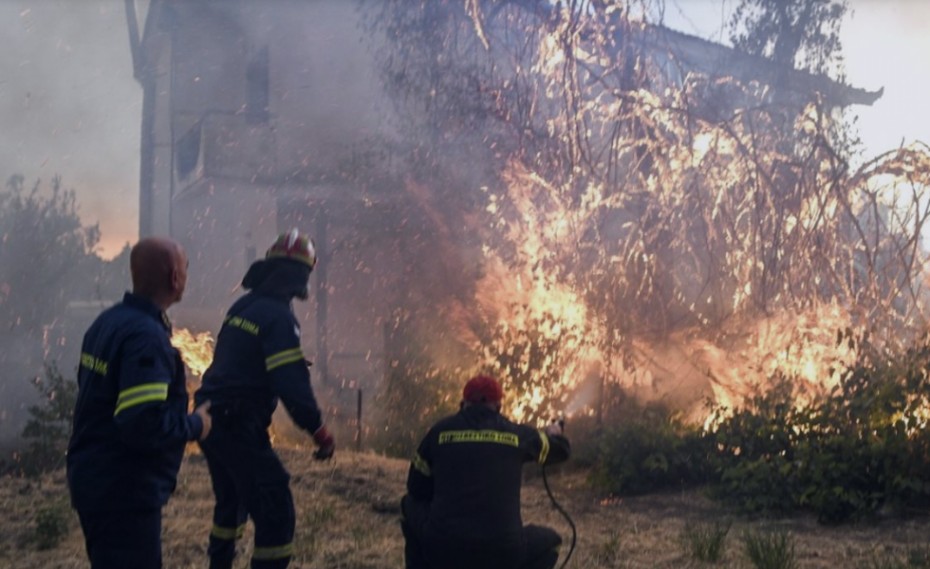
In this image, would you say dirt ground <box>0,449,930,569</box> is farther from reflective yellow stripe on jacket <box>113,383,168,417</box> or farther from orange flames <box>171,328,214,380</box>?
reflective yellow stripe on jacket <box>113,383,168,417</box>

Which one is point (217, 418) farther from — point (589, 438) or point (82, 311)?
point (82, 311)

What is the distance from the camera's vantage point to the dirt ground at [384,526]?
605cm

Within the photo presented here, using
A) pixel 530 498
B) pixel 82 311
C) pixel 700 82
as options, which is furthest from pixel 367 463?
pixel 82 311

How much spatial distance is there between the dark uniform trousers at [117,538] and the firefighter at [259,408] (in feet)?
3.76

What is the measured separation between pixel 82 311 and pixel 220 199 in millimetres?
4959

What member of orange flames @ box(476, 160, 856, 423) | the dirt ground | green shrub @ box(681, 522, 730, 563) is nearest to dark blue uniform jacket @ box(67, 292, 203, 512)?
the dirt ground

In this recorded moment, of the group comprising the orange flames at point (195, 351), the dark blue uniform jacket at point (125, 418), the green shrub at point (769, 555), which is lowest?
the green shrub at point (769, 555)

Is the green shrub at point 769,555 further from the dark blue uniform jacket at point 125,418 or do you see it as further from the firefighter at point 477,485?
the dark blue uniform jacket at point 125,418

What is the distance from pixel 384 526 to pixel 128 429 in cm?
398

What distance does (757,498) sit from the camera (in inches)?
312

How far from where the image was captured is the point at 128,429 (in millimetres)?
3326

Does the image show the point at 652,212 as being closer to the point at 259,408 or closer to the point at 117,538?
the point at 259,408

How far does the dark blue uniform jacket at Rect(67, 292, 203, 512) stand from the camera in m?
3.36

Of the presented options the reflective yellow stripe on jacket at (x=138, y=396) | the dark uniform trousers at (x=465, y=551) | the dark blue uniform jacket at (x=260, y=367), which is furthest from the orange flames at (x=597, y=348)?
the reflective yellow stripe on jacket at (x=138, y=396)
